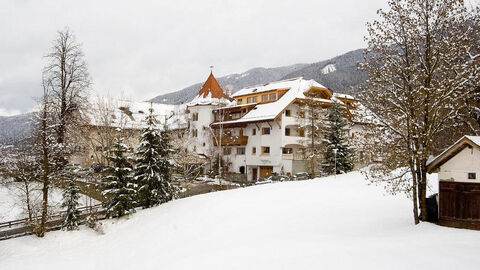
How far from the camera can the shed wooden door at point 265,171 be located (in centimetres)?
4225

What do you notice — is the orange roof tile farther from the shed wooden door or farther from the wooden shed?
the wooden shed

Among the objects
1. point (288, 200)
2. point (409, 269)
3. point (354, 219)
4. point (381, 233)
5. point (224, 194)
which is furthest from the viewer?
point (224, 194)

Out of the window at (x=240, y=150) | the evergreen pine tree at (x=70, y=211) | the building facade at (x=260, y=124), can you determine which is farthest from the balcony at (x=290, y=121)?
the evergreen pine tree at (x=70, y=211)

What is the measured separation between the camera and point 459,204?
13664mm

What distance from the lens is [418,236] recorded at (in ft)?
41.7

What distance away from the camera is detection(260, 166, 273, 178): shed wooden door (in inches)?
1663

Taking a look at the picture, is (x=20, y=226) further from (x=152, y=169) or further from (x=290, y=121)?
(x=290, y=121)

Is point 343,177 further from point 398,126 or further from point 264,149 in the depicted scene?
point 398,126

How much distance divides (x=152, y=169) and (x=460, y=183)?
20.0m

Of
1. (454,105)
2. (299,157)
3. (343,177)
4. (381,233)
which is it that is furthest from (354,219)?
(299,157)

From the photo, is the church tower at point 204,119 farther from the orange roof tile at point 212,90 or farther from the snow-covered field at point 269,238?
the snow-covered field at point 269,238

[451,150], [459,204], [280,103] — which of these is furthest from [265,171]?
[451,150]

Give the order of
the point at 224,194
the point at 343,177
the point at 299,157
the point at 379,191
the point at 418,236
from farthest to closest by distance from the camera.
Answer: the point at 299,157 → the point at 343,177 → the point at 224,194 → the point at 379,191 → the point at 418,236

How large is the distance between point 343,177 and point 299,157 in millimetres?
10639
